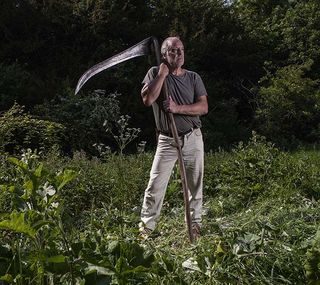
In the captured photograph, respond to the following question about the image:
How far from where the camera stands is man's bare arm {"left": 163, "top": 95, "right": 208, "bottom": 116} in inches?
163

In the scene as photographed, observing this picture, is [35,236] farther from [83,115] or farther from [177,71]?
[83,115]

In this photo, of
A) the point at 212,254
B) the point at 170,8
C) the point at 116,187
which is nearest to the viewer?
the point at 212,254

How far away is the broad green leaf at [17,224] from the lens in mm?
1949

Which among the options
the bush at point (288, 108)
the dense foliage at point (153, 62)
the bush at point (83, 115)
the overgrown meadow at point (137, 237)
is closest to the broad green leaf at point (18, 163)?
the overgrown meadow at point (137, 237)

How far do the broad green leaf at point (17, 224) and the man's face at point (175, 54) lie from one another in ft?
8.23

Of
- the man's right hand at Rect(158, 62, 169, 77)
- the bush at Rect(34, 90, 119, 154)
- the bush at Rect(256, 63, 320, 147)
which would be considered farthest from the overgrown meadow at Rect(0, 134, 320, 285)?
the bush at Rect(256, 63, 320, 147)

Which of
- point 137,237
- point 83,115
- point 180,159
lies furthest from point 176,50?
point 83,115

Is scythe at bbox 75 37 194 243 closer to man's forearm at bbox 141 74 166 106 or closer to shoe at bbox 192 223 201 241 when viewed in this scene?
man's forearm at bbox 141 74 166 106

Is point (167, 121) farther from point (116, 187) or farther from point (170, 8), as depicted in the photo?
point (170, 8)

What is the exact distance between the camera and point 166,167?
Result: 4.55m

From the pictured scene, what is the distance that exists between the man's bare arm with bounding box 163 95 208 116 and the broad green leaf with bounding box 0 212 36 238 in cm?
223

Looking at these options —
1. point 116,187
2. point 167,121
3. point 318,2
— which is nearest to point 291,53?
point 318,2

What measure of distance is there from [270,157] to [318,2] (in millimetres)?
10592

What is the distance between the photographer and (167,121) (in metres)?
4.40
